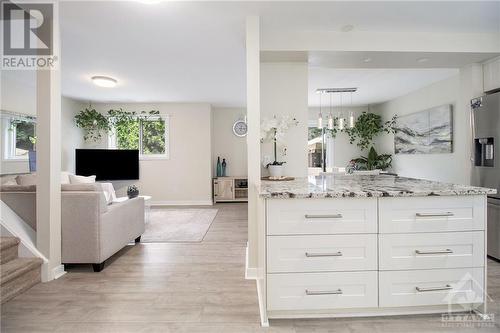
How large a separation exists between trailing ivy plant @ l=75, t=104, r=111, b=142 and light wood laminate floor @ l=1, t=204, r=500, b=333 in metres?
4.18

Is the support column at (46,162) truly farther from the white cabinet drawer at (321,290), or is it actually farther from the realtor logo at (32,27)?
the white cabinet drawer at (321,290)

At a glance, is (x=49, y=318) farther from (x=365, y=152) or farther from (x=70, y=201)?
(x=365, y=152)

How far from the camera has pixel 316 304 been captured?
1.74 metres

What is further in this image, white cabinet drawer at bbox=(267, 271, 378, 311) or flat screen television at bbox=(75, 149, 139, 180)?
flat screen television at bbox=(75, 149, 139, 180)

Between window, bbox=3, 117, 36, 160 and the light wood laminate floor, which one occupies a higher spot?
window, bbox=3, 117, 36, 160

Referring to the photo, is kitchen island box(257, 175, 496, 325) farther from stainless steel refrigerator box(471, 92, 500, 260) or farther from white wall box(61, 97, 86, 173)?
white wall box(61, 97, 86, 173)

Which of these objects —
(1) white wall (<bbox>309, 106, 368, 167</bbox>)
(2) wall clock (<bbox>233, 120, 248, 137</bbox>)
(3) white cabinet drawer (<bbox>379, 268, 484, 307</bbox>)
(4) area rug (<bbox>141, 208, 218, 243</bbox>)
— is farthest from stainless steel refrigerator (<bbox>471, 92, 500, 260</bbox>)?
(2) wall clock (<bbox>233, 120, 248, 137</bbox>)

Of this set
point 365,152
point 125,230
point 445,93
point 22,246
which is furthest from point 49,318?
point 365,152

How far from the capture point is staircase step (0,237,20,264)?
234 cm

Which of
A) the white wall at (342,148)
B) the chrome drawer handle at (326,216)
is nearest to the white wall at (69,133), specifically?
the white wall at (342,148)

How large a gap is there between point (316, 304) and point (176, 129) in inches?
220

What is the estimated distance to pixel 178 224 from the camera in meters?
4.59

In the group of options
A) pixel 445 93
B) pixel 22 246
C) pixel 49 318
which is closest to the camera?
pixel 49 318

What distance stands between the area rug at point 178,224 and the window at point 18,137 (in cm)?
239
